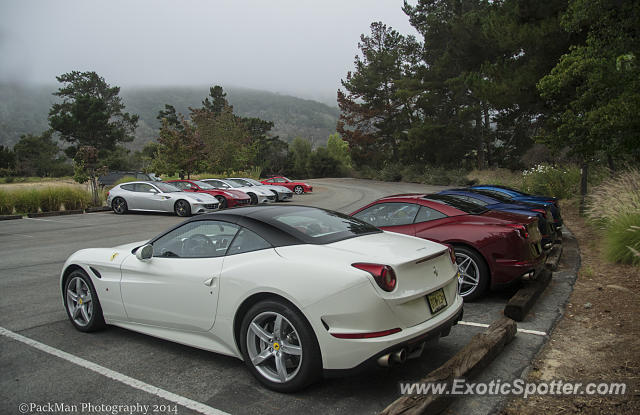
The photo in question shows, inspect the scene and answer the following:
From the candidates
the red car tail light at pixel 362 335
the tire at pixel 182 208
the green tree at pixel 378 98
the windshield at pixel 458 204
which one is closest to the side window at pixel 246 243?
the red car tail light at pixel 362 335

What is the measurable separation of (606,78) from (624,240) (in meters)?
5.20

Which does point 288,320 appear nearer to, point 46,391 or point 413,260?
point 413,260

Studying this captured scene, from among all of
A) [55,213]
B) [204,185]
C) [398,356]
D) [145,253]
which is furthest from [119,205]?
[398,356]

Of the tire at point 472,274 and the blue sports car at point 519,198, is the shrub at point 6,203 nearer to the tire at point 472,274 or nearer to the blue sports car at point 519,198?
the blue sports car at point 519,198

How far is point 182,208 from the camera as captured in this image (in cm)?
1883

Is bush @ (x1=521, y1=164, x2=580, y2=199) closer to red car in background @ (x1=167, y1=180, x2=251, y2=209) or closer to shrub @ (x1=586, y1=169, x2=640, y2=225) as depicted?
shrub @ (x1=586, y1=169, x2=640, y2=225)

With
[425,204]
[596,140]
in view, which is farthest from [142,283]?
[596,140]

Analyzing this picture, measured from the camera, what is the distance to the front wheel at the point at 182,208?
61.3 ft

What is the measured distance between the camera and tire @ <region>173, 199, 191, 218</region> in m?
18.7

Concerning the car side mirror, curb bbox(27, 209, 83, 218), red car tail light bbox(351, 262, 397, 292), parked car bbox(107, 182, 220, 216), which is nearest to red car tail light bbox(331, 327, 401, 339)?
red car tail light bbox(351, 262, 397, 292)

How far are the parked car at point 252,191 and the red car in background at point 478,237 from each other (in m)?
17.9

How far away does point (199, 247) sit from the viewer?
4.27 metres

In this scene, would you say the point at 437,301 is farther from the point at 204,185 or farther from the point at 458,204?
the point at 204,185

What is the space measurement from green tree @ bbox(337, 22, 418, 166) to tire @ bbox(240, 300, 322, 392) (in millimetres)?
46041
